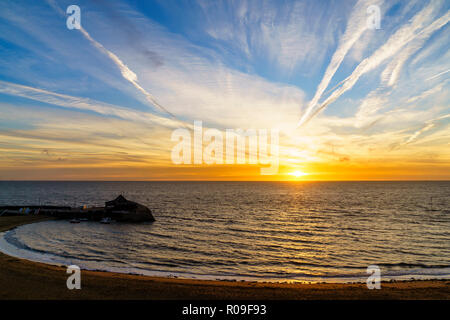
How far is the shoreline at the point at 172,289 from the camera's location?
16.3m

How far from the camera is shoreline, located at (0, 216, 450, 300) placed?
640 inches

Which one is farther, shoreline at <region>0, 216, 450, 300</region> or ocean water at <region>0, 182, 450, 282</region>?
ocean water at <region>0, 182, 450, 282</region>

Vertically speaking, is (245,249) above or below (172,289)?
below

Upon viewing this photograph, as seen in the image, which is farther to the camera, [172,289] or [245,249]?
[245,249]

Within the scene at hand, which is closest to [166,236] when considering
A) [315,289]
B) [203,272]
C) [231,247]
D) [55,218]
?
[231,247]

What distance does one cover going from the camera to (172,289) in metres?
17.8

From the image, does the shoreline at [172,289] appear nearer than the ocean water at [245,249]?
Yes

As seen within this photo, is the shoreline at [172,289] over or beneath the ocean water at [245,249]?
over

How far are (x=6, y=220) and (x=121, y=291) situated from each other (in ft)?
166

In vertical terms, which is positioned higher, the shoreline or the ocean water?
the shoreline
